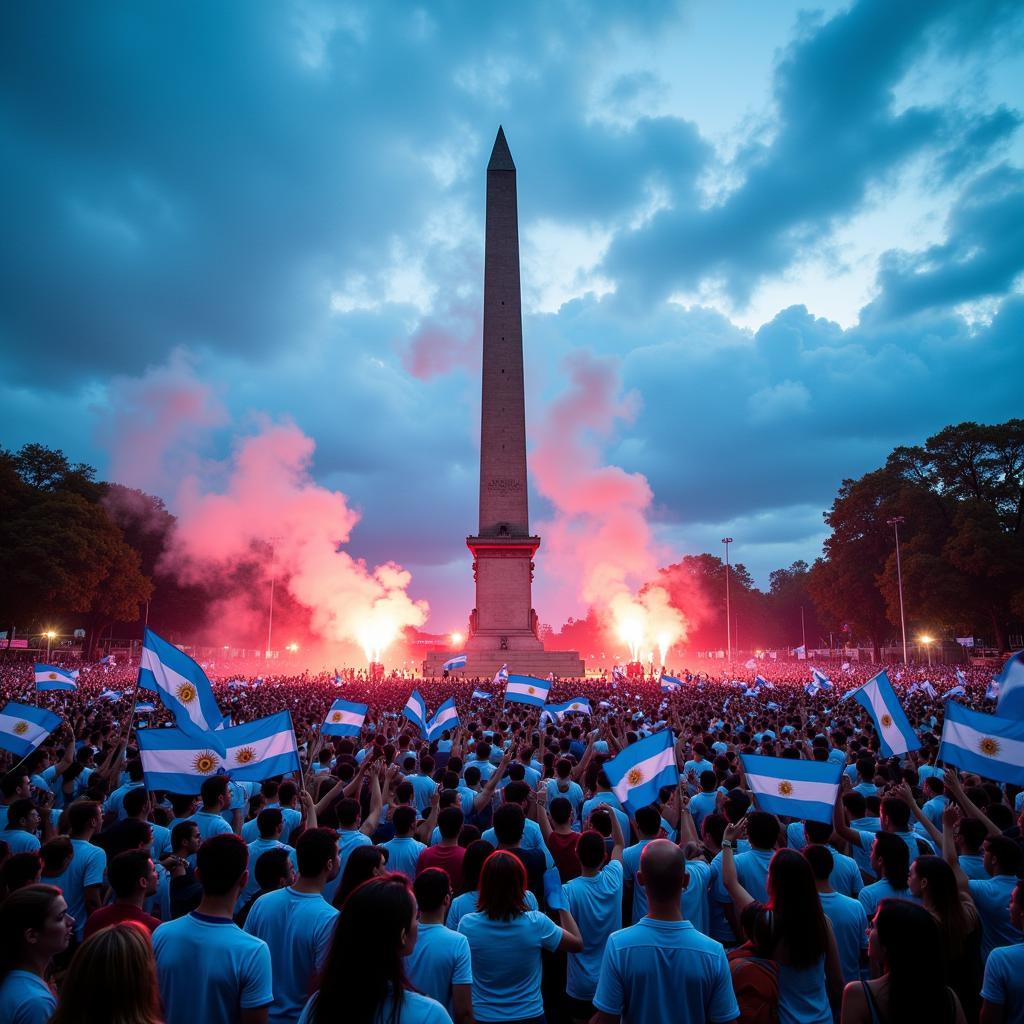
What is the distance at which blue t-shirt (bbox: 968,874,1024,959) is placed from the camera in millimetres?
4402

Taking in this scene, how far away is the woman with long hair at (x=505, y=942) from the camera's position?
→ 11.8 feet

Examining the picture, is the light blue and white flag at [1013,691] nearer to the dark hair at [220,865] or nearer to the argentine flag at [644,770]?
the argentine flag at [644,770]

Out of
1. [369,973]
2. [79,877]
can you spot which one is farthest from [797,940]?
[79,877]

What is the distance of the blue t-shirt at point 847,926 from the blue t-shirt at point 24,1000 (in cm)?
Answer: 365

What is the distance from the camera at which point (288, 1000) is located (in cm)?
367

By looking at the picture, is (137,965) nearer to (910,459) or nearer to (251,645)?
(910,459)

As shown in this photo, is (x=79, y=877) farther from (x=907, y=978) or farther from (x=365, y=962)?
(x=907, y=978)

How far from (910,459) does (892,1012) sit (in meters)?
63.4

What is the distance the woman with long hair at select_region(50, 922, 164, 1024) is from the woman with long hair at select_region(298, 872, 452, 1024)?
52cm

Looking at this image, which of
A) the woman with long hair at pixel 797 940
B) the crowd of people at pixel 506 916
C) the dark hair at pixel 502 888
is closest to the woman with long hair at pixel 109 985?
the crowd of people at pixel 506 916

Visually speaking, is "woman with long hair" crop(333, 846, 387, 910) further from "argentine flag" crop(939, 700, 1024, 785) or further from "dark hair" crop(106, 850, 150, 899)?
"argentine flag" crop(939, 700, 1024, 785)

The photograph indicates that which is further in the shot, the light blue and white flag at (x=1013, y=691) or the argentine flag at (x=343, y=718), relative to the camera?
the argentine flag at (x=343, y=718)

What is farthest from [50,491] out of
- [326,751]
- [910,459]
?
[910,459]

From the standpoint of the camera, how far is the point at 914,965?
272 centimetres
